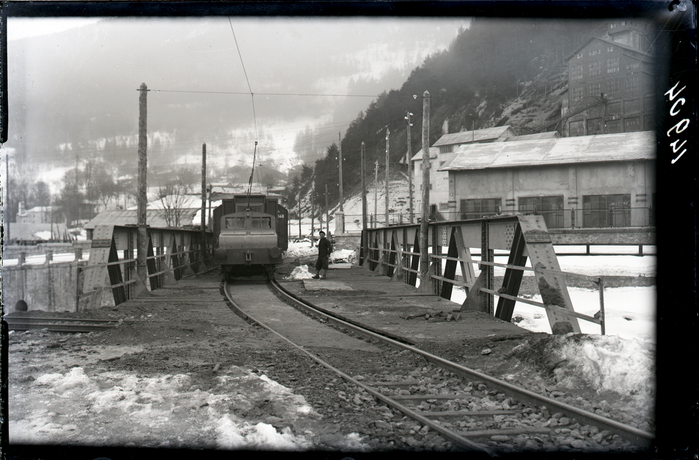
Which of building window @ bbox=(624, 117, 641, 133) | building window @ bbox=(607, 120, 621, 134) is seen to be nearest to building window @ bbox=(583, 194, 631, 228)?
building window @ bbox=(624, 117, 641, 133)

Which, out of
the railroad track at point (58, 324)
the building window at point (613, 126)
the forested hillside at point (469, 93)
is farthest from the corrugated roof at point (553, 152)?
the forested hillside at point (469, 93)

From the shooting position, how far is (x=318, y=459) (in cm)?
371

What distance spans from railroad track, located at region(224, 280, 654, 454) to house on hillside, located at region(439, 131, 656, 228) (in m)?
29.4

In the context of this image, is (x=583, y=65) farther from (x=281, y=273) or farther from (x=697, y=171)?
(x=697, y=171)

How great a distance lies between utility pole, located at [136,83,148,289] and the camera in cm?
1426

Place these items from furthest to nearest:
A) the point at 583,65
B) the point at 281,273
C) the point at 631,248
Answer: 1. the point at 583,65
2. the point at 631,248
3. the point at 281,273

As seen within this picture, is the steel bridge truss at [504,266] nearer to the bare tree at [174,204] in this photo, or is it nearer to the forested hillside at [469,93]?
the bare tree at [174,204]

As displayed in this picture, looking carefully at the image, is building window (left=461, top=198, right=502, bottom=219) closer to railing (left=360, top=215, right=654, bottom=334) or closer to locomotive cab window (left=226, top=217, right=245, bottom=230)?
railing (left=360, top=215, right=654, bottom=334)

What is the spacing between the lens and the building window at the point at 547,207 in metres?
36.9

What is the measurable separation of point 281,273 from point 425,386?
18.1 meters

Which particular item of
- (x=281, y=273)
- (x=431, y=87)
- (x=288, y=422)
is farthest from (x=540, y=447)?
(x=431, y=87)

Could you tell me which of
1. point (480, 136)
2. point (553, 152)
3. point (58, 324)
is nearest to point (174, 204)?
point (480, 136)

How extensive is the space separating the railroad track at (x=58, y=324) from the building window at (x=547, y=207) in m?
32.6

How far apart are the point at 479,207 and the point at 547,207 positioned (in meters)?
5.32
